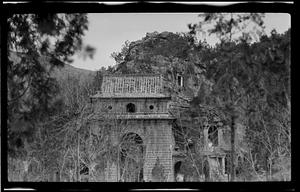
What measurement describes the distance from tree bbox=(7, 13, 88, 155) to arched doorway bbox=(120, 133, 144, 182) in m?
5.86

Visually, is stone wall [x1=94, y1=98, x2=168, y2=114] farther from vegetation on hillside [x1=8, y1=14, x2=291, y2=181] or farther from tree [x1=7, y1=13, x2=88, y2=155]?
tree [x1=7, y1=13, x2=88, y2=155]

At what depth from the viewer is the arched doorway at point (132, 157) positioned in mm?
9062

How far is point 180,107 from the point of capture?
979 centimetres

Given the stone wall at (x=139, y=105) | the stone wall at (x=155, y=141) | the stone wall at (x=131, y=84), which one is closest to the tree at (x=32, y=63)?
the stone wall at (x=131, y=84)

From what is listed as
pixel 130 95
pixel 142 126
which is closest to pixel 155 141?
pixel 142 126

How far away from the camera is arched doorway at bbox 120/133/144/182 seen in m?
9.06

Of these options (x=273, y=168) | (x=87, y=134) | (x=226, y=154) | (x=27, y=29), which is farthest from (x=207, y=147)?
(x=27, y=29)

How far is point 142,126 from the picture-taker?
31.0 ft

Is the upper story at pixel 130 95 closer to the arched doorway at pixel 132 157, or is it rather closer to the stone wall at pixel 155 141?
the stone wall at pixel 155 141

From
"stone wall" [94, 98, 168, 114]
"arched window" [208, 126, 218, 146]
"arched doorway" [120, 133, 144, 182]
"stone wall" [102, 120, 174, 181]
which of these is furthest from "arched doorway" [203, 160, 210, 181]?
"stone wall" [94, 98, 168, 114]

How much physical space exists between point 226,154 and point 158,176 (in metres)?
2.08
